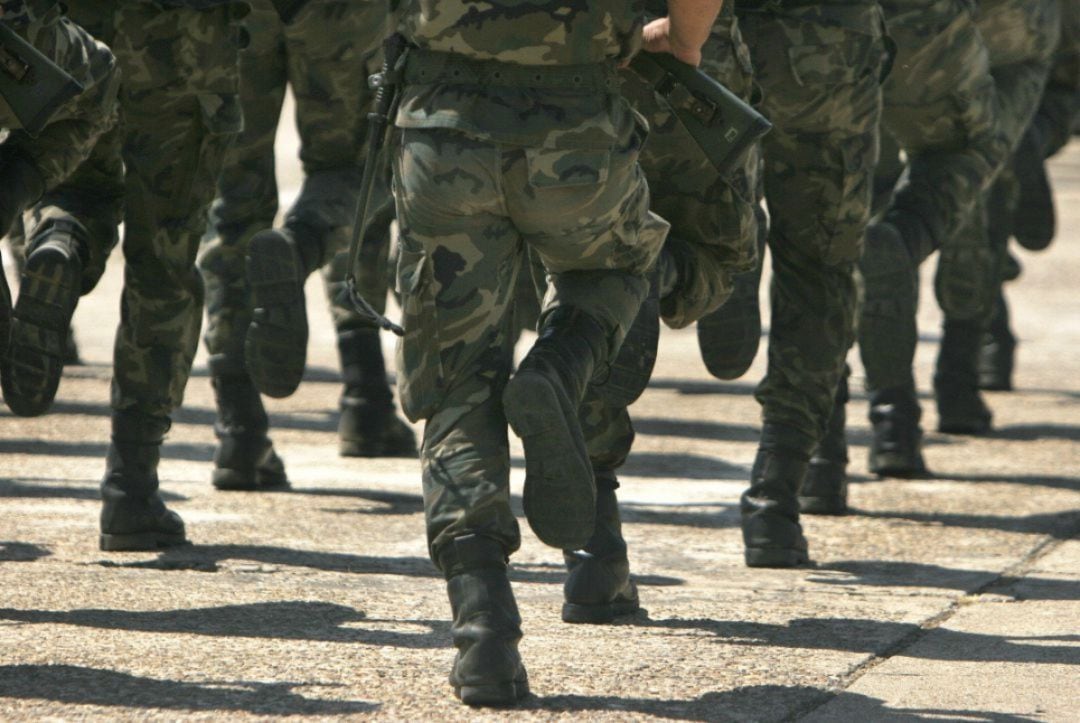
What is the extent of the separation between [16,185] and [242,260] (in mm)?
1857

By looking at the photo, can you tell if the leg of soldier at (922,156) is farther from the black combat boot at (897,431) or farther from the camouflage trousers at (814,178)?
the black combat boot at (897,431)

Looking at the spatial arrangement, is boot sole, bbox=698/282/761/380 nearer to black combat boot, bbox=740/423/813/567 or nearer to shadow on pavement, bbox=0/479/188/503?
black combat boot, bbox=740/423/813/567

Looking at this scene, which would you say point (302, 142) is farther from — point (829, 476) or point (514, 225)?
point (514, 225)

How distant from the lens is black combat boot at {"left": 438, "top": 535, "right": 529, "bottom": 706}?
12.5 feet

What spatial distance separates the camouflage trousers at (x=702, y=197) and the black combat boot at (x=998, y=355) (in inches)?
172

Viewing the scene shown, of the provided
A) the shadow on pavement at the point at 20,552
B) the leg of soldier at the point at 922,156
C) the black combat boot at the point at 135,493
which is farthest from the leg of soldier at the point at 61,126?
the leg of soldier at the point at 922,156

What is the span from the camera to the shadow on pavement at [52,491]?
628 centimetres

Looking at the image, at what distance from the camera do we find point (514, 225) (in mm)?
4016

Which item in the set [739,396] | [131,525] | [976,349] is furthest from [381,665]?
[739,396]

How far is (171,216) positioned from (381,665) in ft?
5.78

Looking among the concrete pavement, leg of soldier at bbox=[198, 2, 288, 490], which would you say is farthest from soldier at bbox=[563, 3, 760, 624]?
leg of soldier at bbox=[198, 2, 288, 490]

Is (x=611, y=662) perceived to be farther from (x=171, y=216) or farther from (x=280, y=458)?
(x=280, y=458)

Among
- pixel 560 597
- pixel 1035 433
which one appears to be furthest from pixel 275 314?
A: pixel 1035 433

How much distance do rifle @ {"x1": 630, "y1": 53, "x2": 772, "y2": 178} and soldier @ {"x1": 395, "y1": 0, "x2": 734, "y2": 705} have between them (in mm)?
397
